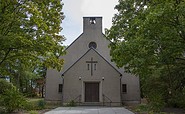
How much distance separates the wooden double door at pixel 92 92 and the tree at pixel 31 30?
10.4 m

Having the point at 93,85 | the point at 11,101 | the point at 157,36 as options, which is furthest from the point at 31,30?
the point at 93,85

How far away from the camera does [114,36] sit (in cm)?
1781

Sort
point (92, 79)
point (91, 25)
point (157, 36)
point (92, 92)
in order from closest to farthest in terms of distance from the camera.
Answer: point (157, 36)
point (92, 79)
point (92, 92)
point (91, 25)

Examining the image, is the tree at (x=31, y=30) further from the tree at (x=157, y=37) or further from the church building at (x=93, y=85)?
the church building at (x=93, y=85)

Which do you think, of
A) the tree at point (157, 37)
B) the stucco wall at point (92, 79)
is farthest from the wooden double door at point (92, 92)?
the tree at point (157, 37)

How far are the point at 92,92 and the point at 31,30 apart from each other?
1327 cm

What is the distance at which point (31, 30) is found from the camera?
11.7 metres

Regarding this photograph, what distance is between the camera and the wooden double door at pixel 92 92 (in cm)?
2299

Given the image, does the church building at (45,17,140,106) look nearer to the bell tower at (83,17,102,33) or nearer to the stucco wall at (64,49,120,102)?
the stucco wall at (64,49,120,102)

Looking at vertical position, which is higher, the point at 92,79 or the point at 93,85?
the point at 92,79

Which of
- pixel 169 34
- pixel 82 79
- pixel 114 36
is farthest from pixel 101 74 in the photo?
pixel 169 34

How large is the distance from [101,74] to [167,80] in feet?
24.8

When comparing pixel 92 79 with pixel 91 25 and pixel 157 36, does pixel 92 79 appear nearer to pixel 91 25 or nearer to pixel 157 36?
pixel 91 25

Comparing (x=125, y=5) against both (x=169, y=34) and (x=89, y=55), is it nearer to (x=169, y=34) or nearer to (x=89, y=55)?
(x=89, y=55)
